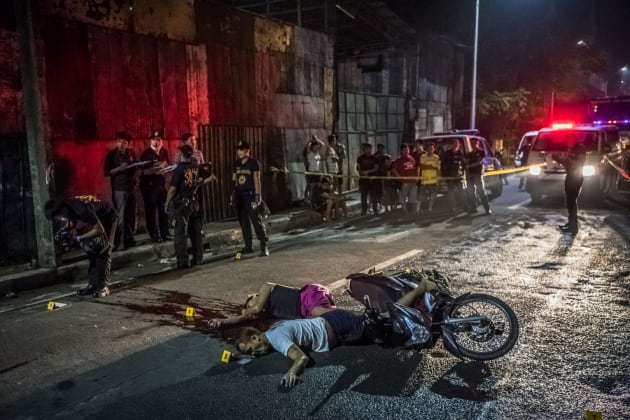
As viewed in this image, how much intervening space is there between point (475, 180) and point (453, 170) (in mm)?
595

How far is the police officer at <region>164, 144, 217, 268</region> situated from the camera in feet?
25.6

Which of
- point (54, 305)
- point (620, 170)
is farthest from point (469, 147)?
point (54, 305)

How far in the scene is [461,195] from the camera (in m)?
13.3

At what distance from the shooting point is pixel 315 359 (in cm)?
460

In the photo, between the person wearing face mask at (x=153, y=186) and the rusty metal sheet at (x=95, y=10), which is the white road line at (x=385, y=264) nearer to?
the person wearing face mask at (x=153, y=186)

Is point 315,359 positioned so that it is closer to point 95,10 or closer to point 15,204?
point 15,204

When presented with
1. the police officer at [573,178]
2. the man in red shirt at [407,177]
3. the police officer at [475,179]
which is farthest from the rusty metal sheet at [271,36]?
the police officer at [573,178]

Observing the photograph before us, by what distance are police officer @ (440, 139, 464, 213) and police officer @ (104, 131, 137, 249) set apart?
25.0 feet

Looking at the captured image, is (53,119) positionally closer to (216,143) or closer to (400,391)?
(216,143)

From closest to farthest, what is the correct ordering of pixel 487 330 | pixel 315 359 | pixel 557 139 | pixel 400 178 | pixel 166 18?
pixel 487 330 → pixel 315 359 → pixel 166 18 → pixel 400 178 → pixel 557 139

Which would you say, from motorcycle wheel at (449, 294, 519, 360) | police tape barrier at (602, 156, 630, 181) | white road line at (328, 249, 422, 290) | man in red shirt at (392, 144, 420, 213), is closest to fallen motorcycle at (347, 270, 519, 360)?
motorcycle wheel at (449, 294, 519, 360)

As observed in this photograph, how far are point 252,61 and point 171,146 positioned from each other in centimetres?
329

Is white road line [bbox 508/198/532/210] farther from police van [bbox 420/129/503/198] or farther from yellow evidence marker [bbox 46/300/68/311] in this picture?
yellow evidence marker [bbox 46/300/68/311]

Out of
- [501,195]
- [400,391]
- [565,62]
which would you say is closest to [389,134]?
[501,195]
